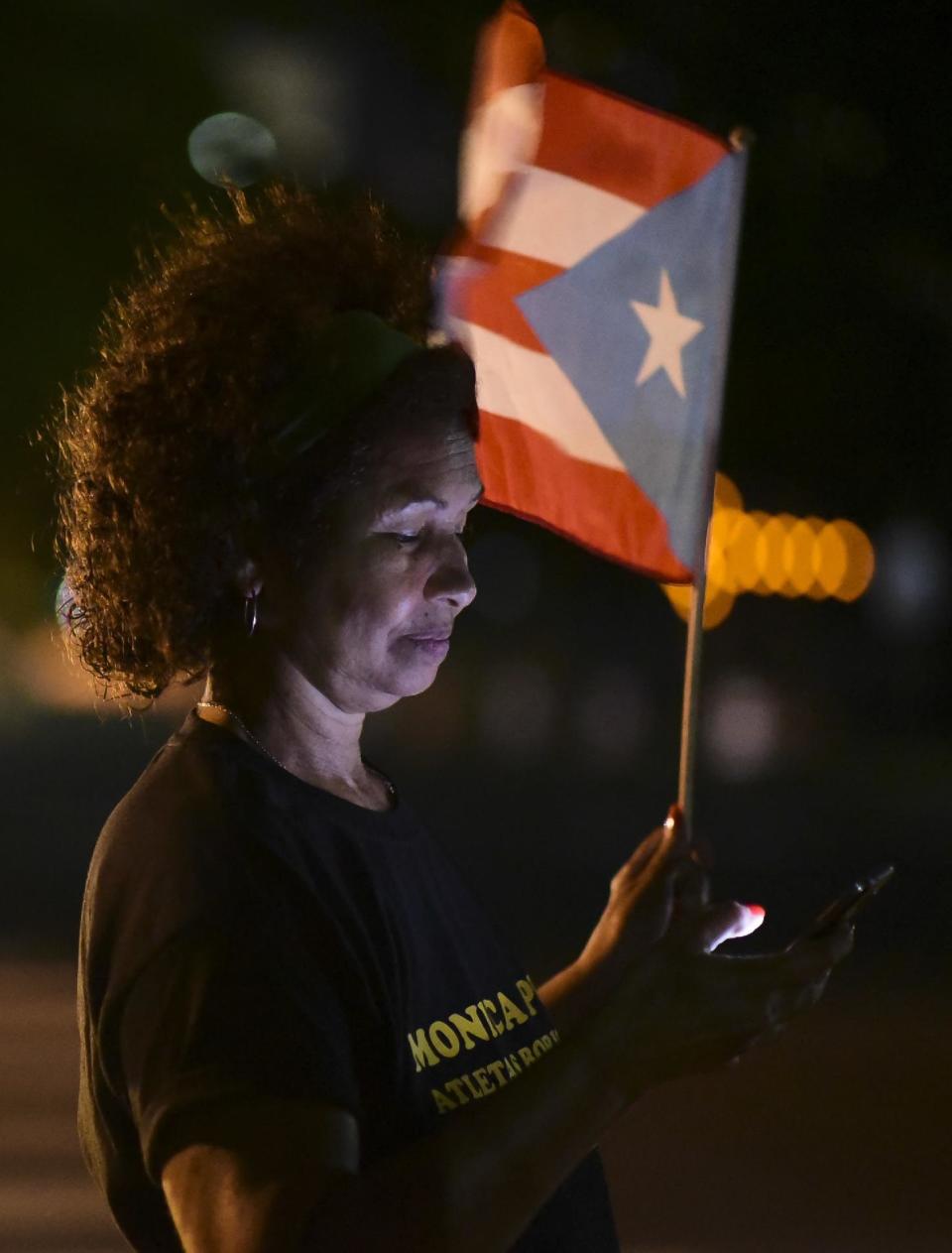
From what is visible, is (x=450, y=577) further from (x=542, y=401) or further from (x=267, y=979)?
(x=542, y=401)

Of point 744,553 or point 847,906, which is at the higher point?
point 744,553

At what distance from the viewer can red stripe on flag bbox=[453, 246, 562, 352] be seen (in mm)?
2975

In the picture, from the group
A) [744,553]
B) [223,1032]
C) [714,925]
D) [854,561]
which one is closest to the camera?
[223,1032]

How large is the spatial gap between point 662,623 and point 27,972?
36316mm

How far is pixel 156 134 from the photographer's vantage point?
22.0 metres

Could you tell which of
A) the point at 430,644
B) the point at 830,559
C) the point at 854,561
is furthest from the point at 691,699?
the point at 830,559

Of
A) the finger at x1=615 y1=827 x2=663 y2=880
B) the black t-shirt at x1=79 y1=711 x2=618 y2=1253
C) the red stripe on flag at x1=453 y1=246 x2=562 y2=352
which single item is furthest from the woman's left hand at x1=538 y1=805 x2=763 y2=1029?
the red stripe on flag at x1=453 y1=246 x2=562 y2=352

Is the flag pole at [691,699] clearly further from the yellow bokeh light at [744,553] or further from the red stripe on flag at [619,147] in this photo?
the yellow bokeh light at [744,553]

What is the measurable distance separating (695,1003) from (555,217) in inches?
61.7

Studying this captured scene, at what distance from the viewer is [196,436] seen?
2.14 meters

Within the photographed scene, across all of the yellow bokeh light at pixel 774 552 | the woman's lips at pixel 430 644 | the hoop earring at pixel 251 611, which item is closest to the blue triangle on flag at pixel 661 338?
the woman's lips at pixel 430 644

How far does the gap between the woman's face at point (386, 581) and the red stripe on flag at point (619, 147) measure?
95cm

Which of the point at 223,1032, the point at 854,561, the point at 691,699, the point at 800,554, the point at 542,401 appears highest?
the point at 800,554

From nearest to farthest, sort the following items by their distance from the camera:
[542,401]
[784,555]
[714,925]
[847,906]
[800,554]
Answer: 1. [714,925]
2. [847,906]
3. [542,401]
4. [800,554]
5. [784,555]
